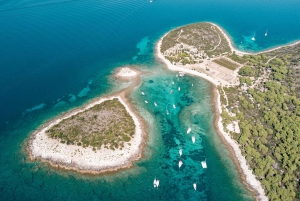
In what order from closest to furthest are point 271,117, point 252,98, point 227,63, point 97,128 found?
point 97,128
point 271,117
point 252,98
point 227,63

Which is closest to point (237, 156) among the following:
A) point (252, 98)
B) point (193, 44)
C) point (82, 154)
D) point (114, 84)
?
point (252, 98)

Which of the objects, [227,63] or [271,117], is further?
[227,63]

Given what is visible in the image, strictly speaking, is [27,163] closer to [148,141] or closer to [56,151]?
[56,151]

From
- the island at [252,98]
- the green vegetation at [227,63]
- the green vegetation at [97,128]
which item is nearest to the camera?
the island at [252,98]

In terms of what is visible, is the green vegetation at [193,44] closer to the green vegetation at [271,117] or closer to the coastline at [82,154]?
the green vegetation at [271,117]

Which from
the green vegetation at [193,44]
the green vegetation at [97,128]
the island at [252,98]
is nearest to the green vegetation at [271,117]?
the island at [252,98]

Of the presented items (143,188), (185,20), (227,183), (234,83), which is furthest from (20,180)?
(185,20)

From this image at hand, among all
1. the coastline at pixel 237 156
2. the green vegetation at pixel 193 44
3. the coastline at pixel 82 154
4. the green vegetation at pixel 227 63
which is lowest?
the coastline at pixel 237 156

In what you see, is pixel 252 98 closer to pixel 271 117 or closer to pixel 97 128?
pixel 271 117
